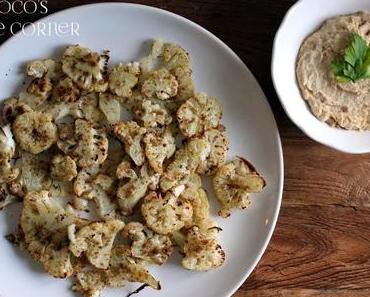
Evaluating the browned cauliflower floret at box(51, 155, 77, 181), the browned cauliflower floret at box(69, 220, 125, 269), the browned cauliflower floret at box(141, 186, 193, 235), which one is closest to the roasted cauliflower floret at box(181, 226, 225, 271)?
the browned cauliflower floret at box(141, 186, 193, 235)

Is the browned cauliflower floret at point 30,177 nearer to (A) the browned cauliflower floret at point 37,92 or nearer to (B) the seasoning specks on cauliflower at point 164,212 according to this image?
(A) the browned cauliflower floret at point 37,92

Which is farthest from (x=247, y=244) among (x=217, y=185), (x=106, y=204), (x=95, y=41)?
(x=95, y=41)

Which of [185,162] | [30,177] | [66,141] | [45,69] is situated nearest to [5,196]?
[30,177]

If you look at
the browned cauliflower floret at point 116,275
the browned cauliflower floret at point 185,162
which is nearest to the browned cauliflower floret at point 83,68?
the browned cauliflower floret at point 185,162

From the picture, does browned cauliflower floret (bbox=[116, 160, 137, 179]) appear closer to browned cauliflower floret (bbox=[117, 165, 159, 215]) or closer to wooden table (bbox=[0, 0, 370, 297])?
browned cauliflower floret (bbox=[117, 165, 159, 215])

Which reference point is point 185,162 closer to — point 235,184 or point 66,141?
point 235,184

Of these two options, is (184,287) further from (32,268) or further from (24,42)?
(24,42)
